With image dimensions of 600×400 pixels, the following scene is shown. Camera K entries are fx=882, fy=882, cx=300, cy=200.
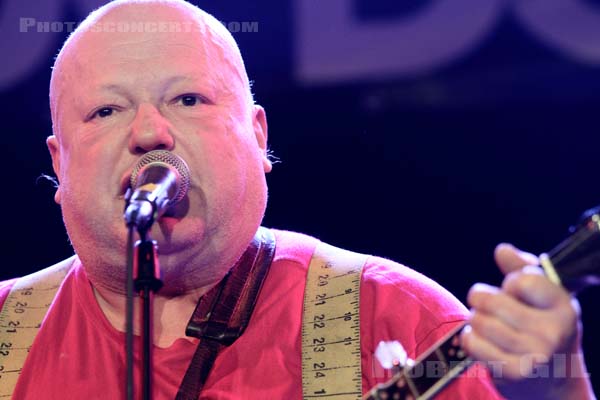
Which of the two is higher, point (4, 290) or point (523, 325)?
point (4, 290)

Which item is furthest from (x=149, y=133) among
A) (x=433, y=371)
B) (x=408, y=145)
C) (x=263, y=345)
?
(x=408, y=145)

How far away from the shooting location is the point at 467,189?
10.5 ft

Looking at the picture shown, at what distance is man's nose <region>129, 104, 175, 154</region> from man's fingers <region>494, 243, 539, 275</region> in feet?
2.90

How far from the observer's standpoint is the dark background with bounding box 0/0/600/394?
10.1 ft

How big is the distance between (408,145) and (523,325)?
1.73 m

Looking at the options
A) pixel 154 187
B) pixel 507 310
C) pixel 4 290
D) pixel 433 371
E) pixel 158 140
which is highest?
pixel 158 140

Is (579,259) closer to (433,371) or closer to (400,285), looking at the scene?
(433,371)

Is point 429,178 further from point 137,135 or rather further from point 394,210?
point 137,135

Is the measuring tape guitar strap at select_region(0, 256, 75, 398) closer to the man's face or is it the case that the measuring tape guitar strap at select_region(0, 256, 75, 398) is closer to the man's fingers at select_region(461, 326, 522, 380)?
the man's face

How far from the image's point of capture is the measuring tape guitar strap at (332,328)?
6.90 ft

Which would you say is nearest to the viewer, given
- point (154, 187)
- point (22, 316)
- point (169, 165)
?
point (154, 187)

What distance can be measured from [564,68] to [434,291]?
118cm

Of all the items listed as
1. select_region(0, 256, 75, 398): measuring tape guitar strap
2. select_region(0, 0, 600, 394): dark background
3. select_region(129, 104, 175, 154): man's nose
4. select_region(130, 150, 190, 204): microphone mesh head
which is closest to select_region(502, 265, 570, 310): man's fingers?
select_region(130, 150, 190, 204): microphone mesh head

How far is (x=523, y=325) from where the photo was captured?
1.53m
